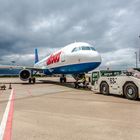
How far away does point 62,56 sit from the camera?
886 inches

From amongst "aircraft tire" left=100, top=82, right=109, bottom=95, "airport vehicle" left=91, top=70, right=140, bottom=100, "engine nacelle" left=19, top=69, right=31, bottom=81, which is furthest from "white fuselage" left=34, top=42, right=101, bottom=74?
"engine nacelle" left=19, top=69, right=31, bottom=81

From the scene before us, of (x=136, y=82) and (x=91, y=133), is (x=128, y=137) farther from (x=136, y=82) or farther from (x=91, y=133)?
(x=136, y=82)

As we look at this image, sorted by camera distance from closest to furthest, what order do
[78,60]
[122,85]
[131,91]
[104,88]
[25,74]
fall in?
[131,91], [122,85], [104,88], [78,60], [25,74]

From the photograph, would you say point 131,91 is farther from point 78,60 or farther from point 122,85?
point 78,60

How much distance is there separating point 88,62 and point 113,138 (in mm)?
13627

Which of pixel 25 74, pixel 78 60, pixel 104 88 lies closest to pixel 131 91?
pixel 104 88

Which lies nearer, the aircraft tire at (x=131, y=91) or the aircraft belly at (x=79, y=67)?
the aircraft tire at (x=131, y=91)

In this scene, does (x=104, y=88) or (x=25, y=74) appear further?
(x=25, y=74)

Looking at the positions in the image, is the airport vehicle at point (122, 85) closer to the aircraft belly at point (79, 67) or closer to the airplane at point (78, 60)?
the aircraft belly at point (79, 67)

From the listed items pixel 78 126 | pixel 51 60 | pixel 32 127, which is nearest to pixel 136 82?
pixel 78 126

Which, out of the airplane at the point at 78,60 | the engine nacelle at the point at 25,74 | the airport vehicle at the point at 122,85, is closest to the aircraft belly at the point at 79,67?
the airplane at the point at 78,60

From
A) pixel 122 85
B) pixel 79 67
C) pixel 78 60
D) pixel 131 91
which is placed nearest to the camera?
pixel 131 91

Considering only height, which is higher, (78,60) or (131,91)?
(78,60)

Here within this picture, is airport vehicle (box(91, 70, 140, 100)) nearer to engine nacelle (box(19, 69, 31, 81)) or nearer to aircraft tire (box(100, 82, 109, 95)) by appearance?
aircraft tire (box(100, 82, 109, 95))
